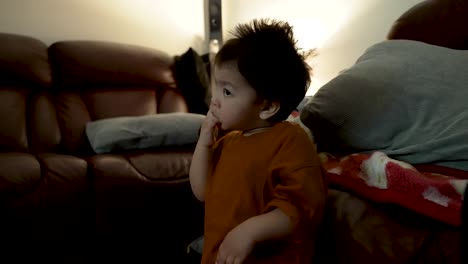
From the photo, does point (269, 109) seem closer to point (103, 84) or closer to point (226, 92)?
point (226, 92)

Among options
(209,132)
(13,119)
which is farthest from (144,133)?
(209,132)

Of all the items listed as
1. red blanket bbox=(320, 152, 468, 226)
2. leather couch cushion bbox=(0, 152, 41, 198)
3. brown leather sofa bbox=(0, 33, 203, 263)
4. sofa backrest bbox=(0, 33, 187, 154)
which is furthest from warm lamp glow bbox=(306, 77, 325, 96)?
leather couch cushion bbox=(0, 152, 41, 198)

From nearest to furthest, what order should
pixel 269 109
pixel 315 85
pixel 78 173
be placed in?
pixel 269 109
pixel 78 173
pixel 315 85

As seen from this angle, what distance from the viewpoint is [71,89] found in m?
2.10

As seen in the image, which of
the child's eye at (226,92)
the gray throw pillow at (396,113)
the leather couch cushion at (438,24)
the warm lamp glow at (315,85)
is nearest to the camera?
the child's eye at (226,92)

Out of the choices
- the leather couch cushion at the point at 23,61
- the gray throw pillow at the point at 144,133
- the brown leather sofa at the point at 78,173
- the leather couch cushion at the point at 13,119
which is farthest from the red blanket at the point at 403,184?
the leather couch cushion at the point at 23,61

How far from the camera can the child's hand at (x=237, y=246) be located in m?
0.64

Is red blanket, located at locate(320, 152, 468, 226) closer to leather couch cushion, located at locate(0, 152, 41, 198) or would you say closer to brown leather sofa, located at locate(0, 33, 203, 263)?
brown leather sofa, located at locate(0, 33, 203, 263)

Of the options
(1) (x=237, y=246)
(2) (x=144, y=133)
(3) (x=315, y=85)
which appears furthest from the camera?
(3) (x=315, y=85)

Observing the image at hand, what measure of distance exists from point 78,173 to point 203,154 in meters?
0.70

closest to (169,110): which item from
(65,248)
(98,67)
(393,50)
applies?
(98,67)

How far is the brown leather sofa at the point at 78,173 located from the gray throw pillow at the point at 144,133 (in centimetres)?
5

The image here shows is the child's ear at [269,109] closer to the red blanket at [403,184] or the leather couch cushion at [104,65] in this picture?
the red blanket at [403,184]

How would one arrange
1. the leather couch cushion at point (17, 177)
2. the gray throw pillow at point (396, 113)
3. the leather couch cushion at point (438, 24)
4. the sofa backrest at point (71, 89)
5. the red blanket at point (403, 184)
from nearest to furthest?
the red blanket at point (403, 184) → the gray throw pillow at point (396, 113) → the leather couch cushion at point (17, 177) → the leather couch cushion at point (438, 24) → the sofa backrest at point (71, 89)
